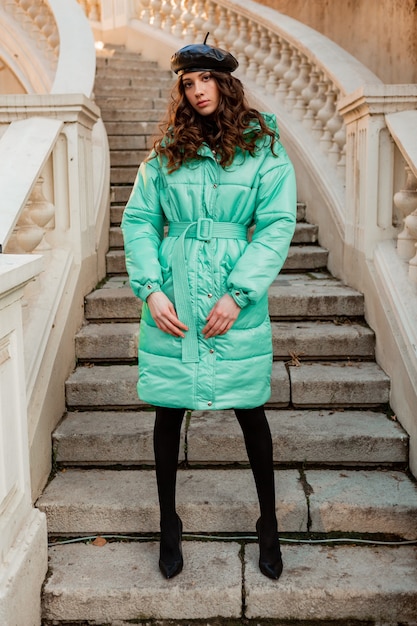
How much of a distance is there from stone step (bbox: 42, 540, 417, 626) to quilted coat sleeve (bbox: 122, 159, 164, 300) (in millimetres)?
1078

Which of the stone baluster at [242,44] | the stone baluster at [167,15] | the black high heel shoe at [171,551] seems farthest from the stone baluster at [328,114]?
the stone baluster at [167,15]

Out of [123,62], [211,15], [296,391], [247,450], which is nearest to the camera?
[247,450]

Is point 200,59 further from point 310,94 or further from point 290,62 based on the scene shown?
point 290,62

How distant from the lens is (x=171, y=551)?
259 centimetres

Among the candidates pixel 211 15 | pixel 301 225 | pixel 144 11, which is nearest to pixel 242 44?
pixel 211 15

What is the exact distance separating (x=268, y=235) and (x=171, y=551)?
123 centimetres

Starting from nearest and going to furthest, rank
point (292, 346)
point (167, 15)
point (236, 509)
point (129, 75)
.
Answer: point (236, 509) < point (292, 346) < point (129, 75) < point (167, 15)

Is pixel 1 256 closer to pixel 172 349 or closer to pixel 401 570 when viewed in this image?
pixel 172 349

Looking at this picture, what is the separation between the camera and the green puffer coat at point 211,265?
7.73 ft

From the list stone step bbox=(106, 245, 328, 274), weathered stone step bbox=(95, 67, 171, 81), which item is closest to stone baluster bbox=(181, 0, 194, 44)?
weathered stone step bbox=(95, 67, 171, 81)

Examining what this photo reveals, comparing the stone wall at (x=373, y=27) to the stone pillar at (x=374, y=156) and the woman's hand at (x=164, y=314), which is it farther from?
the woman's hand at (x=164, y=314)

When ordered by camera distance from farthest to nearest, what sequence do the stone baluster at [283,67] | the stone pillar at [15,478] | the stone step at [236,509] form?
the stone baluster at [283,67], the stone step at [236,509], the stone pillar at [15,478]

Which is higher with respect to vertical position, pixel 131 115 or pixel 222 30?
pixel 222 30

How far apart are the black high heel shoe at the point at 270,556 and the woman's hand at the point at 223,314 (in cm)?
80
